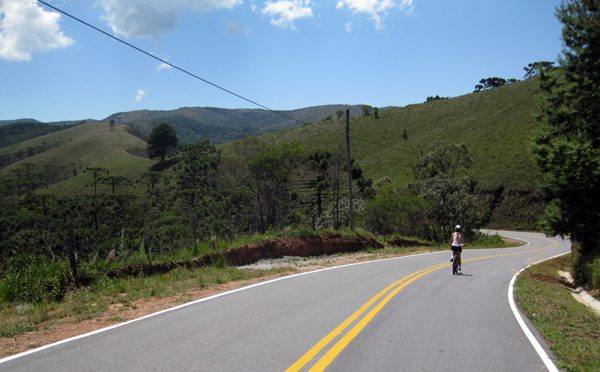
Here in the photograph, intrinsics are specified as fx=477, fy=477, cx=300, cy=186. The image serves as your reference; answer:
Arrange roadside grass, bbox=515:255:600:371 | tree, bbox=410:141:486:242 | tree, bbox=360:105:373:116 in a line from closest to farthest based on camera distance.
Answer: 1. roadside grass, bbox=515:255:600:371
2. tree, bbox=410:141:486:242
3. tree, bbox=360:105:373:116

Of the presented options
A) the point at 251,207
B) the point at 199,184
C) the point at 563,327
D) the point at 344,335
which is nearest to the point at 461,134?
the point at 199,184

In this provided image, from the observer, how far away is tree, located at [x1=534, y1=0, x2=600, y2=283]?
1831 cm

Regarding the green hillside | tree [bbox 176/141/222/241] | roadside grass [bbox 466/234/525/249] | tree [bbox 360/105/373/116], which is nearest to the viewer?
roadside grass [bbox 466/234/525/249]

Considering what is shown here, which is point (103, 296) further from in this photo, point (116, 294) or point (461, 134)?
point (461, 134)

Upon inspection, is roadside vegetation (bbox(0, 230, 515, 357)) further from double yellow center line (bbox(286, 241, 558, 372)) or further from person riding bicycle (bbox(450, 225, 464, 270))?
person riding bicycle (bbox(450, 225, 464, 270))

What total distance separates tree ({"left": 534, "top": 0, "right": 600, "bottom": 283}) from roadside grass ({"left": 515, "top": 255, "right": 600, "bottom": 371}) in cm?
891

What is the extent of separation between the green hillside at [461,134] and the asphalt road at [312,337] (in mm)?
54956

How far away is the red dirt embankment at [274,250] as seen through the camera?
13.9 m

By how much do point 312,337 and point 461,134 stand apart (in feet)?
257

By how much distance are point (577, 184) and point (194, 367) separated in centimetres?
2391

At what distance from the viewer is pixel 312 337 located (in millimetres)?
6992

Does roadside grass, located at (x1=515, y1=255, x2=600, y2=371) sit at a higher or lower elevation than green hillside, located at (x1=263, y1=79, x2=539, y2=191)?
lower

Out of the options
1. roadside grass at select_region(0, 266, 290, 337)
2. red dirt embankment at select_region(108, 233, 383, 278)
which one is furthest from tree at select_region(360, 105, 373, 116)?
roadside grass at select_region(0, 266, 290, 337)

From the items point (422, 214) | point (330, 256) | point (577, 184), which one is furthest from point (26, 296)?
point (422, 214)
